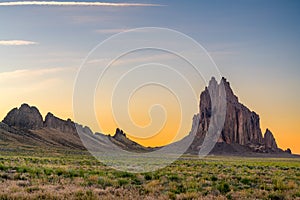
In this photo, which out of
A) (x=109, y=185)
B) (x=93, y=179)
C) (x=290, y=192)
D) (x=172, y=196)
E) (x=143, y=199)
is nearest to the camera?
(x=143, y=199)

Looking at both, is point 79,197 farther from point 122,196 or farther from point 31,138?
point 31,138

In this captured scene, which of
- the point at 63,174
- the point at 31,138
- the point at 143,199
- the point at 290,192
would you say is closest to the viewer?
the point at 143,199

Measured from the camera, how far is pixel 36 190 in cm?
1572

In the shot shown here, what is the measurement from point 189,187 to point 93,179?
15.6 feet

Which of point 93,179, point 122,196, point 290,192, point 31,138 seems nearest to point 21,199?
point 122,196

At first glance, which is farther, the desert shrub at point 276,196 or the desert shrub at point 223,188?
the desert shrub at point 223,188

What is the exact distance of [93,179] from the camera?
786 inches

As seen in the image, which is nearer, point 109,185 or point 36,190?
point 36,190

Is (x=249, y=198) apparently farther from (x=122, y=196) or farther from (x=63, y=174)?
(x=63, y=174)

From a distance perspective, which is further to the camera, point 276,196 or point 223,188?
point 223,188

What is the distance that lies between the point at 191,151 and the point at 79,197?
7394 inches

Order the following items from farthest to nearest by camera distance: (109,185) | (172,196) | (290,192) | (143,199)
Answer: (109,185) → (290,192) → (172,196) → (143,199)

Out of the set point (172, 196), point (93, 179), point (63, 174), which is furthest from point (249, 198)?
point (63, 174)

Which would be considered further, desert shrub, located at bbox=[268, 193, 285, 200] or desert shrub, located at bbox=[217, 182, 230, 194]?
desert shrub, located at bbox=[217, 182, 230, 194]
